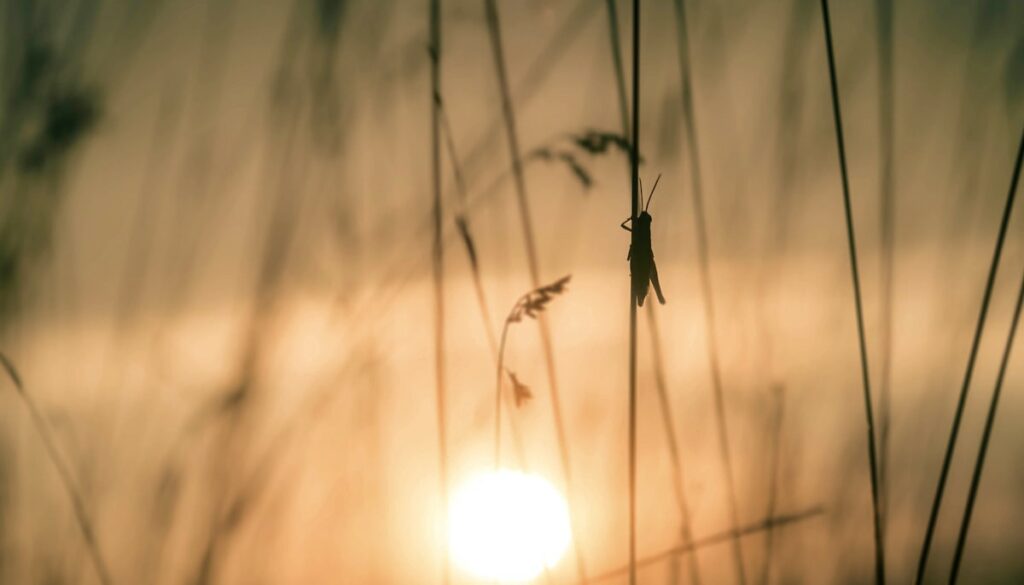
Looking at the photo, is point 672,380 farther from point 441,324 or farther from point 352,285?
point 352,285

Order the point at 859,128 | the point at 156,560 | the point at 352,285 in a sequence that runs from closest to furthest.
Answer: the point at 156,560, the point at 352,285, the point at 859,128

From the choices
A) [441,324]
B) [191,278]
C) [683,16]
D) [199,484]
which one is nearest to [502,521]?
[441,324]

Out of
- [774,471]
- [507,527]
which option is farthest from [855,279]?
[507,527]

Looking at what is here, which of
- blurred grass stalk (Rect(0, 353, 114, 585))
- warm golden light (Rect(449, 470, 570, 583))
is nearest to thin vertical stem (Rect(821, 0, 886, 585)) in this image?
warm golden light (Rect(449, 470, 570, 583))

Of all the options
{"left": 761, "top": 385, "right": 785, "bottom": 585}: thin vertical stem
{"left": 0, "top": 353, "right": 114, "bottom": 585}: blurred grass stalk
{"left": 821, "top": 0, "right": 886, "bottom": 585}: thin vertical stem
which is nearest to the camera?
{"left": 821, "top": 0, "right": 886, "bottom": 585}: thin vertical stem

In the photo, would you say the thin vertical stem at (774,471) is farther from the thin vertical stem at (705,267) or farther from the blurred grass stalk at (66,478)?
the blurred grass stalk at (66,478)

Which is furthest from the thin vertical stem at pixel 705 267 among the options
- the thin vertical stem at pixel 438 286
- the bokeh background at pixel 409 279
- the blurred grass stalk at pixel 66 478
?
the blurred grass stalk at pixel 66 478

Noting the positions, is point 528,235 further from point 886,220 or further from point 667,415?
point 886,220

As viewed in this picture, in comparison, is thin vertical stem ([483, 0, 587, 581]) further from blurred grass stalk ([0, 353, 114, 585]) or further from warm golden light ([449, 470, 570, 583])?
blurred grass stalk ([0, 353, 114, 585])
